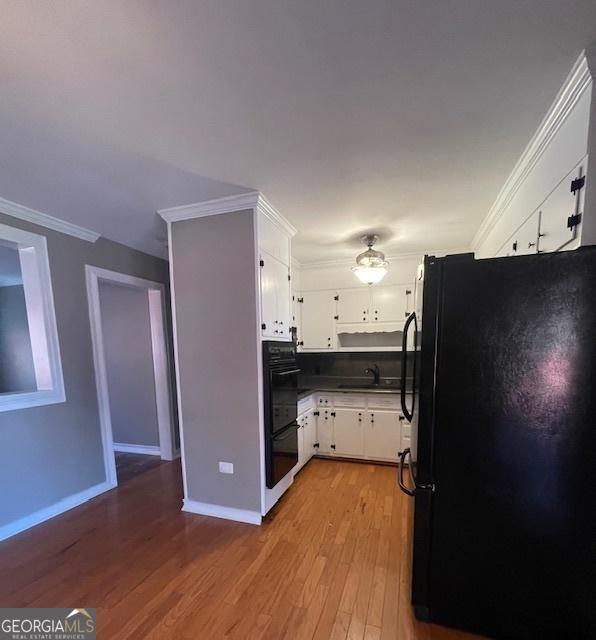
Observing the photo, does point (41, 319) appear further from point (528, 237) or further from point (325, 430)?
point (528, 237)

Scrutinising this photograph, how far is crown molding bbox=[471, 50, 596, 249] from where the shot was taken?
115cm

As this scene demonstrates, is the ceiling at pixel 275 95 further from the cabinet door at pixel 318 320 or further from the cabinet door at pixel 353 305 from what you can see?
the cabinet door at pixel 318 320

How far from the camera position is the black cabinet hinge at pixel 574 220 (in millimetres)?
1210

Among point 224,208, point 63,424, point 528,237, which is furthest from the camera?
point 63,424

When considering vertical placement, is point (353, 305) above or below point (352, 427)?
above

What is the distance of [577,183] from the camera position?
122 cm

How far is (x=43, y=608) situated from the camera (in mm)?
1556

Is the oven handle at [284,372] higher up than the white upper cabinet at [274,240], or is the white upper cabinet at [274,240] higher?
the white upper cabinet at [274,240]

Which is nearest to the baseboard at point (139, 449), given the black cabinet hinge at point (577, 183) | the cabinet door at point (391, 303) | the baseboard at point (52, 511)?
the baseboard at point (52, 511)

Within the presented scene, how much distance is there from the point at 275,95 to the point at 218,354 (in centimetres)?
177

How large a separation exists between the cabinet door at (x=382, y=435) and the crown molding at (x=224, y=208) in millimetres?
2440

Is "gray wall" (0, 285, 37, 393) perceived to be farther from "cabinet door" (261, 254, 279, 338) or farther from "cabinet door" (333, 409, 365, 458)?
"cabinet door" (333, 409, 365, 458)

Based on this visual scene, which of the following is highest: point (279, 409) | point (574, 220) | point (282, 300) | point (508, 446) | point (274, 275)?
point (574, 220)

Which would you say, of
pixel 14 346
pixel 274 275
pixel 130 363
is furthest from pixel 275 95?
pixel 14 346
